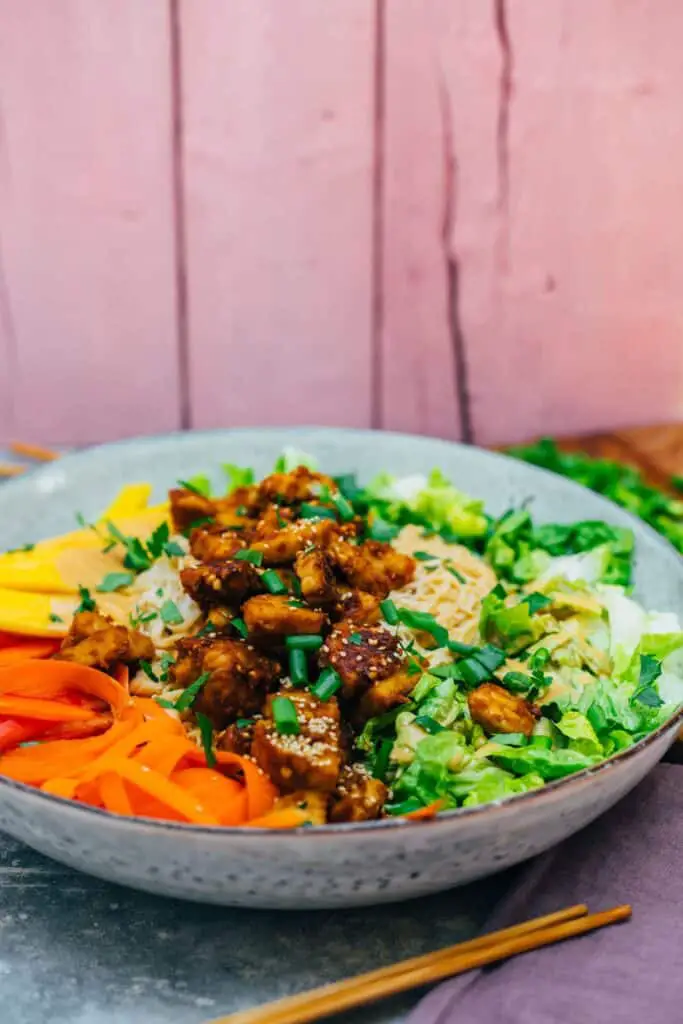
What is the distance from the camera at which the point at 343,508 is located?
2.35m

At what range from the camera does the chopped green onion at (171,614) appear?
2131mm

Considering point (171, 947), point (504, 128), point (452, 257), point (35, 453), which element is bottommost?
point (171, 947)

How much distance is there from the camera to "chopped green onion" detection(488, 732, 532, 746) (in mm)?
1871

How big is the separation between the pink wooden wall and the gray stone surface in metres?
1.97

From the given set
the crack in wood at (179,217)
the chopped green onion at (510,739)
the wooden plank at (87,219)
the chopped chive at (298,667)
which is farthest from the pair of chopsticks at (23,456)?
the chopped green onion at (510,739)

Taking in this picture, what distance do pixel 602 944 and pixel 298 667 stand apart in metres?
0.62

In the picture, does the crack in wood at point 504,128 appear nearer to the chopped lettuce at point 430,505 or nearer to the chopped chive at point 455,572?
the chopped lettuce at point 430,505

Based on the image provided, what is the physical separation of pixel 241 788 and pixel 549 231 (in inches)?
91.0

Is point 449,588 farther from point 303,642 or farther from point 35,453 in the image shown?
point 35,453

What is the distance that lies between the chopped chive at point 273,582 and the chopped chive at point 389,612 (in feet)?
0.59

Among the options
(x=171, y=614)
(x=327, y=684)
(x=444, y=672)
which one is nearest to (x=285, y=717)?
(x=327, y=684)

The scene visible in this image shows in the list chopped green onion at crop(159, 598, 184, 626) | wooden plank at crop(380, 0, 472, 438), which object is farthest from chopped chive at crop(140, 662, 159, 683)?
wooden plank at crop(380, 0, 472, 438)

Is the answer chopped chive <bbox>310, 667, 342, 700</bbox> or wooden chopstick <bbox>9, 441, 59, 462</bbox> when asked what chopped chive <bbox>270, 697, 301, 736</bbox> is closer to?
chopped chive <bbox>310, 667, 342, 700</bbox>

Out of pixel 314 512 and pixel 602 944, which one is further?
pixel 314 512
